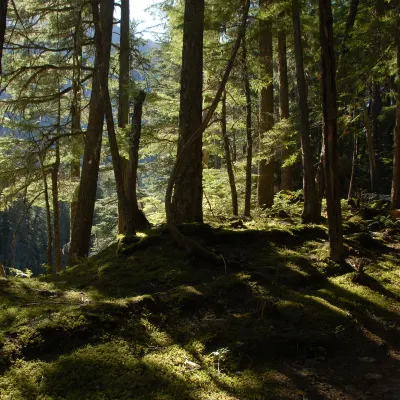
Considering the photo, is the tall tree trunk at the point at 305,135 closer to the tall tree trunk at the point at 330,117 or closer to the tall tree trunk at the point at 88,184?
the tall tree trunk at the point at 330,117

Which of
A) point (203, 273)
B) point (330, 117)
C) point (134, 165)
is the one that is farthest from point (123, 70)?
point (203, 273)

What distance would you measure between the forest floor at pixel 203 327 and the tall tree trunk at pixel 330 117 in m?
0.84

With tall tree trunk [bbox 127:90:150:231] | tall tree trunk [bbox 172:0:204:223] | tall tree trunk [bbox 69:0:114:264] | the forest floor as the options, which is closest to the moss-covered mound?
the forest floor

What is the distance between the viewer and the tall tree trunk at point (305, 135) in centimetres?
757

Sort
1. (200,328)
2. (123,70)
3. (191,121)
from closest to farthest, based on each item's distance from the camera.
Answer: (200,328) < (191,121) < (123,70)

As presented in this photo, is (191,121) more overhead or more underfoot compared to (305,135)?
more overhead

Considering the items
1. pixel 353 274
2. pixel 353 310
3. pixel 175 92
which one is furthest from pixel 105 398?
pixel 175 92

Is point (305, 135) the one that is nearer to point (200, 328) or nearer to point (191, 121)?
point (191, 121)

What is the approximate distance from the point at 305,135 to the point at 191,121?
2566 mm

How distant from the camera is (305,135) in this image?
798 centimetres

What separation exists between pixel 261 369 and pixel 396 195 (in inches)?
374

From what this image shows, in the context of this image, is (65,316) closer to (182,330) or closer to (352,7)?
(182,330)

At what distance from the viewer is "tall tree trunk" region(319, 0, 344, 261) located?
5.65 metres

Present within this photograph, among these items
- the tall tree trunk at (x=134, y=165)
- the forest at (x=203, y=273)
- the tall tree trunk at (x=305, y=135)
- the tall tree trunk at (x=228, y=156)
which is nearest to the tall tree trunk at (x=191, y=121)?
the forest at (x=203, y=273)
